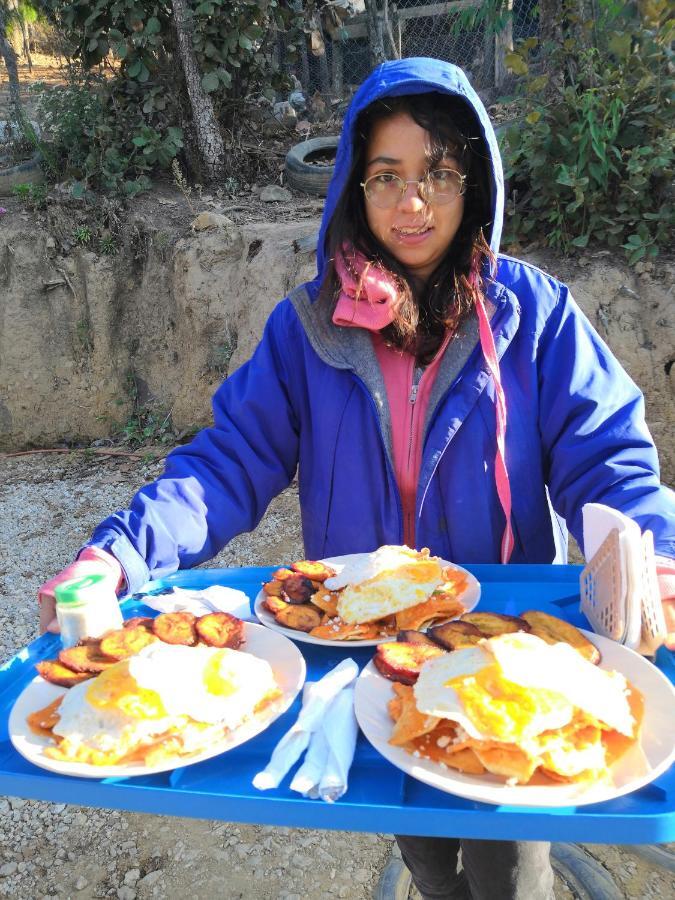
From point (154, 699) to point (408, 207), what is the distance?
1155 millimetres

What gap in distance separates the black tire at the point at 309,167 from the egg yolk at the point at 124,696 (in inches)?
225

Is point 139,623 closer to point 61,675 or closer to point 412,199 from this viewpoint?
point 61,675

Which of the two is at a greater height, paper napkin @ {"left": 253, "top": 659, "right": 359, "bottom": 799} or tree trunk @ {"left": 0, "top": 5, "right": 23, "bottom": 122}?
tree trunk @ {"left": 0, "top": 5, "right": 23, "bottom": 122}

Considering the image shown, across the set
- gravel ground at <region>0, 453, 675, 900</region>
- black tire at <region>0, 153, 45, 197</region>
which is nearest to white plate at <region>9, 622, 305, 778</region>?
gravel ground at <region>0, 453, 675, 900</region>

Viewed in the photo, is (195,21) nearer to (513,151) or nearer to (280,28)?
(280,28)

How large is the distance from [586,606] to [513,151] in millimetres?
3948

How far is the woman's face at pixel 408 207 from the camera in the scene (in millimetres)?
1663

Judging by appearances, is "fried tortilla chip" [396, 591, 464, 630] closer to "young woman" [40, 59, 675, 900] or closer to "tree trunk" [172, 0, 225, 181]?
"young woman" [40, 59, 675, 900]

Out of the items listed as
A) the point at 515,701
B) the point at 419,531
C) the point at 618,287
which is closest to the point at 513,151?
the point at 618,287

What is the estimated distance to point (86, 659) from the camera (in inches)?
51.6

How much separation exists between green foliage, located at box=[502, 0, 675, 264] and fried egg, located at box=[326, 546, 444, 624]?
11.6ft

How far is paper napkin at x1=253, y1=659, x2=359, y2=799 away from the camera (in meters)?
1.06

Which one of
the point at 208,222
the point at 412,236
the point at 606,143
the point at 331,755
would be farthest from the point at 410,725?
the point at 208,222

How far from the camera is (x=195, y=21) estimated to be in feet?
20.3
